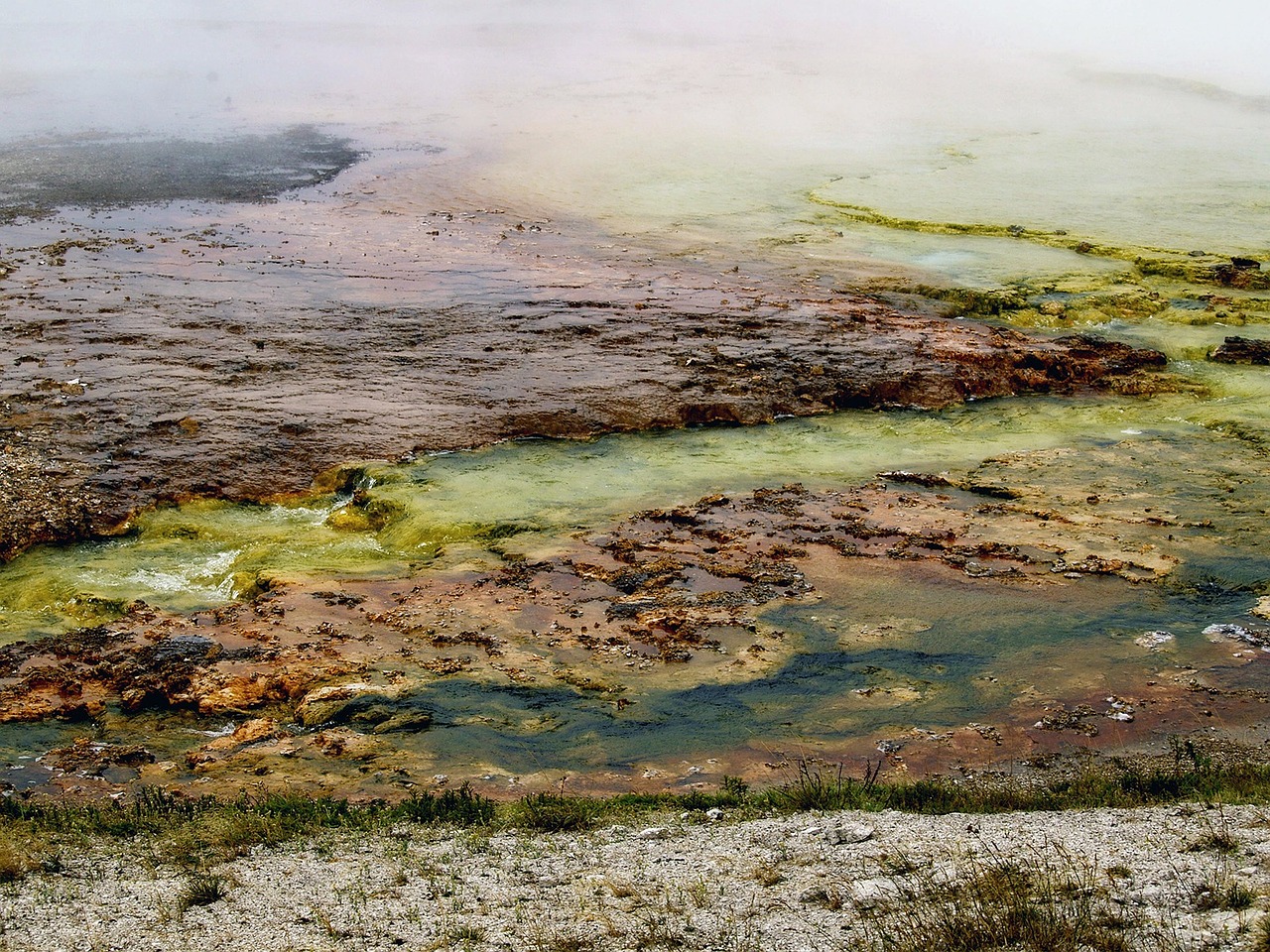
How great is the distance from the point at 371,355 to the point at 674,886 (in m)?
6.87

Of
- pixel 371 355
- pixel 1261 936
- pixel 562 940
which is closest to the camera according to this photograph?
pixel 1261 936

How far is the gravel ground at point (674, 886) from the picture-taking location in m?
3.74

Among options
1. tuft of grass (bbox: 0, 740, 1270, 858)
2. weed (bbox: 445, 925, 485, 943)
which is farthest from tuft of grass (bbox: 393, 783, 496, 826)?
weed (bbox: 445, 925, 485, 943)

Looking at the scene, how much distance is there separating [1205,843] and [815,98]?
21.2 m

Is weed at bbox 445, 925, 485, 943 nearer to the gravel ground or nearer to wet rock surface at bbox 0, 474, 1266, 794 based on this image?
the gravel ground

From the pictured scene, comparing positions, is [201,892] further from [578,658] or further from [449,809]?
[578,658]

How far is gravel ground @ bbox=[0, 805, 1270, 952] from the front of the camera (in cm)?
→ 374

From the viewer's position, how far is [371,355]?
10102 millimetres

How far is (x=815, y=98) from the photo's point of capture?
23.4 meters

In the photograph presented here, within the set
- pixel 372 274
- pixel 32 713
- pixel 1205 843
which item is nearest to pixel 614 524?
pixel 32 713

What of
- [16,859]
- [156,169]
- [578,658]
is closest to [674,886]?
[578,658]

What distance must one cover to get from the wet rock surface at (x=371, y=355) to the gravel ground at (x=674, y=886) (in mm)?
3978

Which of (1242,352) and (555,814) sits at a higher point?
(1242,352)

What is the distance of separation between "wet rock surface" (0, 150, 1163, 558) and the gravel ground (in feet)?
13.1
